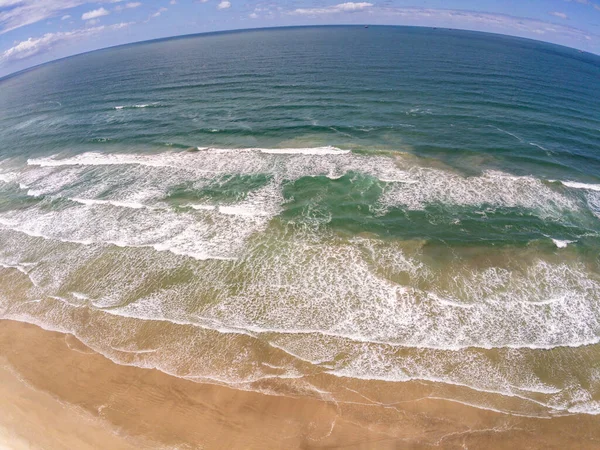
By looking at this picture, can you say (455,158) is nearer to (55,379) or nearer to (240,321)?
(240,321)

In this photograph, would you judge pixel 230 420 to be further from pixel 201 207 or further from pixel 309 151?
pixel 309 151

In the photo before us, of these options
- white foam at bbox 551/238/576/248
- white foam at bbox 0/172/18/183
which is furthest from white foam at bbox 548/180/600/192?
white foam at bbox 0/172/18/183

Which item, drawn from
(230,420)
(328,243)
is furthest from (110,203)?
(230,420)

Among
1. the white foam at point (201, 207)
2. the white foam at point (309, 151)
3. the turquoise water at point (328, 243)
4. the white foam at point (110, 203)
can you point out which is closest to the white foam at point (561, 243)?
the turquoise water at point (328, 243)

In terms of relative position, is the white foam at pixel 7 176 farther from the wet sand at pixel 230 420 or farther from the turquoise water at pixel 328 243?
the wet sand at pixel 230 420

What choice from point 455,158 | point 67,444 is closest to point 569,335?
point 455,158
